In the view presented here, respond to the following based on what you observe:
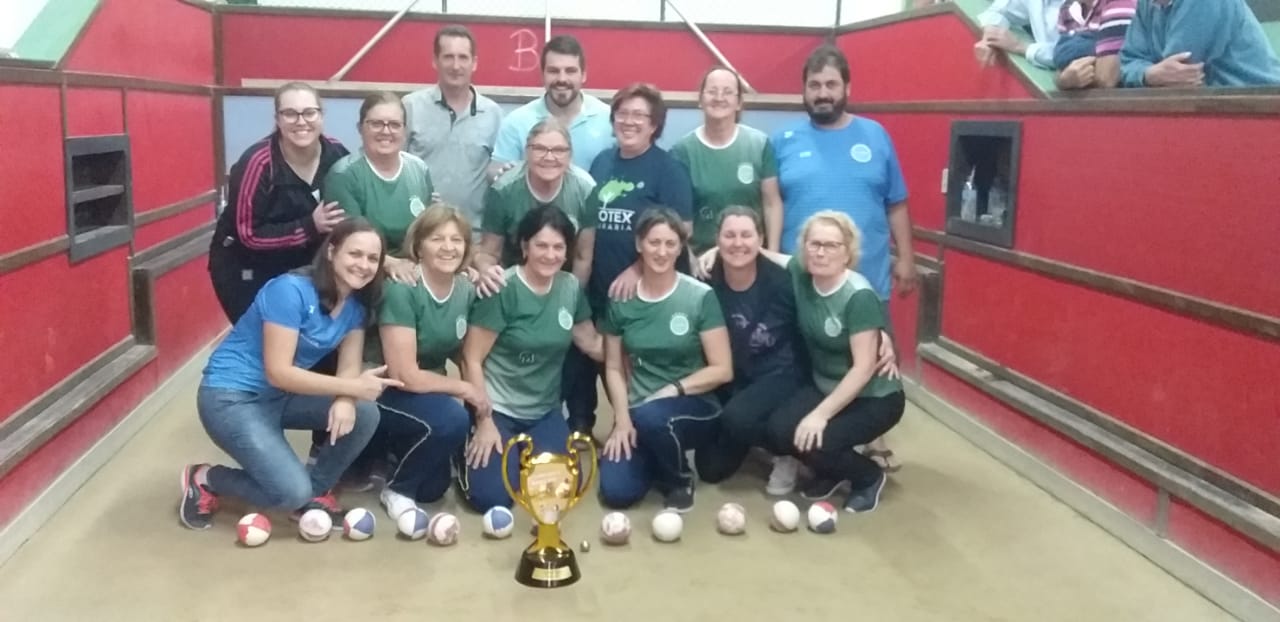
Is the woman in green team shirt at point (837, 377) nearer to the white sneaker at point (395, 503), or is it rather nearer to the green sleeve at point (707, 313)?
the green sleeve at point (707, 313)

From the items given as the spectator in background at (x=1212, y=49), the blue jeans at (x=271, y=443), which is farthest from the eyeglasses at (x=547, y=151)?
Answer: the spectator in background at (x=1212, y=49)

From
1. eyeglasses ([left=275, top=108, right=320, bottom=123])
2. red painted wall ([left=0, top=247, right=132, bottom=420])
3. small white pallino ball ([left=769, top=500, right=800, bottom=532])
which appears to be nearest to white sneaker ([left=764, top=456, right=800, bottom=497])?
small white pallino ball ([left=769, top=500, right=800, bottom=532])

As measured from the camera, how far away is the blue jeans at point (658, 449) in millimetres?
3484

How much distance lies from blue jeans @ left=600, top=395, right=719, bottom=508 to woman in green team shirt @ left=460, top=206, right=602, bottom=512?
212mm

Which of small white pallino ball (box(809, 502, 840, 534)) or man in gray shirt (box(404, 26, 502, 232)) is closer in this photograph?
small white pallino ball (box(809, 502, 840, 534))

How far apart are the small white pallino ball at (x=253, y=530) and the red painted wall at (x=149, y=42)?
5.66ft

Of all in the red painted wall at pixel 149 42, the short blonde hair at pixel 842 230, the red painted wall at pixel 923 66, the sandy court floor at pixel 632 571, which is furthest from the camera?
the red painted wall at pixel 923 66

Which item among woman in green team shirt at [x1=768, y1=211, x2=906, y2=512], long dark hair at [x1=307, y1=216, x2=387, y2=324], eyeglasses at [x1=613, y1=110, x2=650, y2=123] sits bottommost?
woman in green team shirt at [x1=768, y1=211, x2=906, y2=512]

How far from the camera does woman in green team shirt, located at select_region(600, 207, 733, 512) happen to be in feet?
11.5

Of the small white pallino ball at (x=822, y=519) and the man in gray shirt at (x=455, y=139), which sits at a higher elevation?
the man in gray shirt at (x=455, y=139)

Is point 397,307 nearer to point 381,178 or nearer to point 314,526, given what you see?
point 381,178

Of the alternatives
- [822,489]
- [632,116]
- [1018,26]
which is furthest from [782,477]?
[1018,26]

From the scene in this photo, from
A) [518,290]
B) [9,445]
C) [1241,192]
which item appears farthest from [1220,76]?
[9,445]

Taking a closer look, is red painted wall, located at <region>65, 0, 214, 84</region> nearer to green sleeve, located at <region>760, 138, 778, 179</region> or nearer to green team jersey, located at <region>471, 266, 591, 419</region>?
green team jersey, located at <region>471, 266, 591, 419</region>
